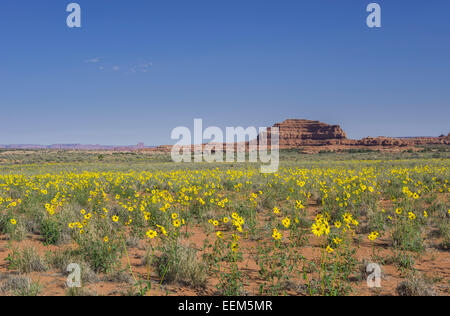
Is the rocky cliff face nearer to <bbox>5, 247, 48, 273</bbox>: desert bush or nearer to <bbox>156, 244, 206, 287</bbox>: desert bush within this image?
<bbox>156, 244, 206, 287</bbox>: desert bush

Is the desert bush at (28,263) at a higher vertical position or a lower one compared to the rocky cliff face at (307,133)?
lower

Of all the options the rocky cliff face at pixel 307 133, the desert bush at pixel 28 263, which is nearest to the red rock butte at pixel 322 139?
the rocky cliff face at pixel 307 133

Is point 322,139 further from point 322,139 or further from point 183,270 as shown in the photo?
point 183,270

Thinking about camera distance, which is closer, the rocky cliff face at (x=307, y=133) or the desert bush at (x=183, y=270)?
the desert bush at (x=183, y=270)

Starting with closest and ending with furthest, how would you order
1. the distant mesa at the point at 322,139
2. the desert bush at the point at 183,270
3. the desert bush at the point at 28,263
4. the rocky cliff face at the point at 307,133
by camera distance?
the desert bush at the point at 183,270, the desert bush at the point at 28,263, the distant mesa at the point at 322,139, the rocky cliff face at the point at 307,133

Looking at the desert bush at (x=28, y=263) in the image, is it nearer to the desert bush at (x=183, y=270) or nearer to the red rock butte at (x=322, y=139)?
the desert bush at (x=183, y=270)

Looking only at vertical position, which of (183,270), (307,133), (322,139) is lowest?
(183,270)

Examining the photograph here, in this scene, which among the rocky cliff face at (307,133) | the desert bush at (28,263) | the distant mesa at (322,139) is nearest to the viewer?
the desert bush at (28,263)

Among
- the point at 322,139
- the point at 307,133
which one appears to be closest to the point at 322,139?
the point at 322,139

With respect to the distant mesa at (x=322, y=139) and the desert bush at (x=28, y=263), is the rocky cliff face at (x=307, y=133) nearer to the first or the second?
the distant mesa at (x=322, y=139)

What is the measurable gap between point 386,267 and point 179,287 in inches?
141
